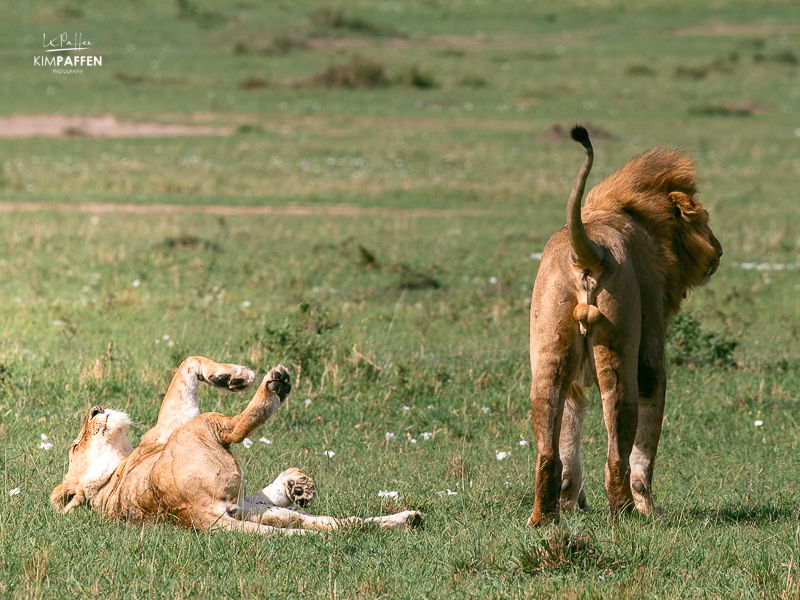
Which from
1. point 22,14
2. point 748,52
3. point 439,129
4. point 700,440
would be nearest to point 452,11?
point 748,52

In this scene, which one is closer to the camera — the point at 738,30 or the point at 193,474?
the point at 193,474

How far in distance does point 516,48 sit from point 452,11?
1290 cm

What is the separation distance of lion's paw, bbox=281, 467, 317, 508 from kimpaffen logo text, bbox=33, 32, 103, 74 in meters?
34.0

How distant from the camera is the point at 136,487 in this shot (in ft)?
15.3

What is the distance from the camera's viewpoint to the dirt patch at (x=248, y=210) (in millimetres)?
17188

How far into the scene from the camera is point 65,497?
4.92m

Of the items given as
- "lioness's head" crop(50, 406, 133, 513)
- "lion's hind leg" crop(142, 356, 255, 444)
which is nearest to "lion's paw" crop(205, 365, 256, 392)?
"lion's hind leg" crop(142, 356, 255, 444)

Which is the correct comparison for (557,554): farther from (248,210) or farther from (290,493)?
(248,210)

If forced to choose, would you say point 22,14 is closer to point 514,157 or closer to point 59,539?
point 514,157

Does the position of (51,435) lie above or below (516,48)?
below

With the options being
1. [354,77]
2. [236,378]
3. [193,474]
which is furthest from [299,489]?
[354,77]

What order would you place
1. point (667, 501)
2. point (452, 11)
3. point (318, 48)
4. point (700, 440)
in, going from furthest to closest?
point (452, 11)
point (318, 48)
point (700, 440)
point (667, 501)

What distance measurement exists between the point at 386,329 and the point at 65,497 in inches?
227

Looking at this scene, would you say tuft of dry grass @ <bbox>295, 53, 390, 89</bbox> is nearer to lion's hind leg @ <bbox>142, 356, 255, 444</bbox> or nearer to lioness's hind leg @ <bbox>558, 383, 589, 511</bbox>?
lion's hind leg @ <bbox>142, 356, 255, 444</bbox>
